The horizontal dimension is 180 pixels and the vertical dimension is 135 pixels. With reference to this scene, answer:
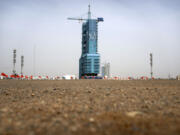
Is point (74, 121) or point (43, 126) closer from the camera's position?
point (43, 126)

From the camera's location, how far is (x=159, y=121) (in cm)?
475

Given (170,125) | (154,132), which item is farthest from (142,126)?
(170,125)

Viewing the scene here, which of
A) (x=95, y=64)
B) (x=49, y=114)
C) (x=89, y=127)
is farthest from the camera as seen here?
(x=95, y=64)

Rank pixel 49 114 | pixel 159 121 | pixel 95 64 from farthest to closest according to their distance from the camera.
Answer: pixel 95 64, pixel 49 114, pixel 159 121

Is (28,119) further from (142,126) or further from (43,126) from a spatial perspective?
(142,126)

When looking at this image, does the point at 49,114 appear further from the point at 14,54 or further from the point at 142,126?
the point at 14,54

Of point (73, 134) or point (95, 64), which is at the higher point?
point (95, 64)

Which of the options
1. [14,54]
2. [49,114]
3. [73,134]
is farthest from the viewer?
[14,54]

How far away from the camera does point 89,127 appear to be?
432 centimetres

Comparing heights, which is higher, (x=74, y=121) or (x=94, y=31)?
(x=94, y=31)

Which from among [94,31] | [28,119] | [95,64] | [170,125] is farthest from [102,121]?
[94,31]

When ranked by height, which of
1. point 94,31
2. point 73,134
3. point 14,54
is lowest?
point 73,134

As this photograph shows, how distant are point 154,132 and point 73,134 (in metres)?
1.78

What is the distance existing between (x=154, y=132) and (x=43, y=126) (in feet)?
8.60
